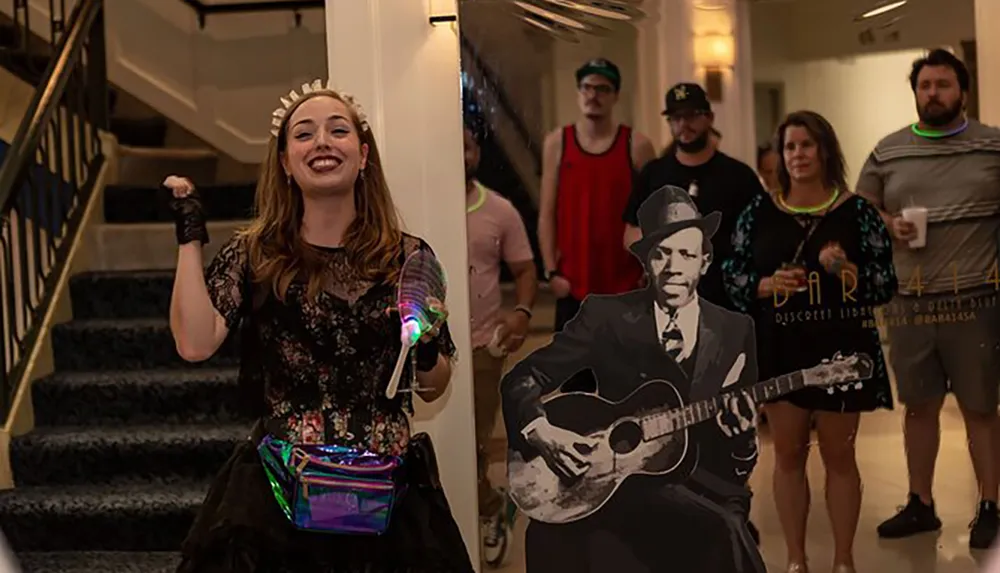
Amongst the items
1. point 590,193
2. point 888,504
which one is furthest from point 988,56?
point 888,504

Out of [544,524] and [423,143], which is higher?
[423,143]

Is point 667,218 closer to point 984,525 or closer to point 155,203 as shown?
point 984,525

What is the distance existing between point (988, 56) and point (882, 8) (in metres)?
0.25

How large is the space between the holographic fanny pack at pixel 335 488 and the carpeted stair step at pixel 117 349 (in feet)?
5.50

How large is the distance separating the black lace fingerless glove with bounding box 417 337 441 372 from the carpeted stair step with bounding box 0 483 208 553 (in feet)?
4.25

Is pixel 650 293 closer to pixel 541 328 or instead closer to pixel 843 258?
pixel 541 328

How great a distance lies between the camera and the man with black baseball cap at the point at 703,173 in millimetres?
2141

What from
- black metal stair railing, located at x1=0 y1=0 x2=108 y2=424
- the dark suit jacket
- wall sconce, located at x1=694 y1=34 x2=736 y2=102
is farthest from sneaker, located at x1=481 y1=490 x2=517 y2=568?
black metal stair railing, located at x1=0 y1=0 x2=108 y2=424

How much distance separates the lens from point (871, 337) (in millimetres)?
2143

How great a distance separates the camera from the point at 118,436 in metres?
2.94

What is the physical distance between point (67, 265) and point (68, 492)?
3.06 ft

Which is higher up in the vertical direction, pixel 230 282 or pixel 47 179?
pixel 47 179

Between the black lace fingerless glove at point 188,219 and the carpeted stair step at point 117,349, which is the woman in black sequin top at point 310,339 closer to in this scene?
A: the black lace fingerless glove at point 188,219

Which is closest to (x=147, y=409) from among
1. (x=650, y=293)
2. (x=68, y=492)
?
(x=68, y=492)
